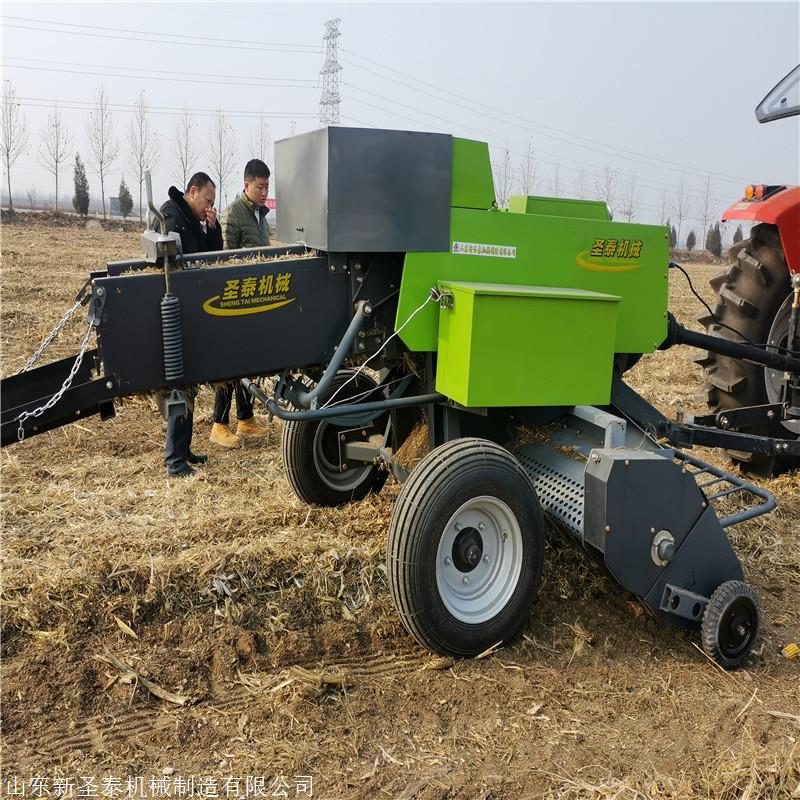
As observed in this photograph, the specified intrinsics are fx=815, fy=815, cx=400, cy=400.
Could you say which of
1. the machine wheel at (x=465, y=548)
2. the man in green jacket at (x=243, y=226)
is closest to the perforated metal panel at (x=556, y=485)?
the machine wheel at (x=465, y=548)

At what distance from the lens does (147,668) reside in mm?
3314

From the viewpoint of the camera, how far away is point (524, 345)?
11.4 feet

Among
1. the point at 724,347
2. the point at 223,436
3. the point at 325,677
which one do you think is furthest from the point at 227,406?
the point at 724,347

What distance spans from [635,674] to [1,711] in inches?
100

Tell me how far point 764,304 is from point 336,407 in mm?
3333

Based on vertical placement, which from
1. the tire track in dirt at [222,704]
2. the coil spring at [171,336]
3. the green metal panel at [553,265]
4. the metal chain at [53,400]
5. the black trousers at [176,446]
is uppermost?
the green metal panel at [553,265]

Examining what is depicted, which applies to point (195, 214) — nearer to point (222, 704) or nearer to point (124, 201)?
point (222, 704)

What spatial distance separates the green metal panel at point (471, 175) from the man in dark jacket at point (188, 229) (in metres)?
2.59

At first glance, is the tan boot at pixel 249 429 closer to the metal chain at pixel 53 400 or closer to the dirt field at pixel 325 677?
the dirt field at pixel 325 677

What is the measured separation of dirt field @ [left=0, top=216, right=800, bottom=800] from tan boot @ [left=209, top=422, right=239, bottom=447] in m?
1.48

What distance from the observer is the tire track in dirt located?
2932mm

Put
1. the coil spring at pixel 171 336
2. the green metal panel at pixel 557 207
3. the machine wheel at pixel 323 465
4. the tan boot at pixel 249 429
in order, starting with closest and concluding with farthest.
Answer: the coil spring at pixel 171 336, the green metal panel at pixel 557 207, the machine wheel at pixel 323 465, the tan boot at pixel 249 429

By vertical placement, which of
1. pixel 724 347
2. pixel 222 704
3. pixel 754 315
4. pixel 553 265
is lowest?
pixel 222 704

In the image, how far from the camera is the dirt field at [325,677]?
2816 mm
